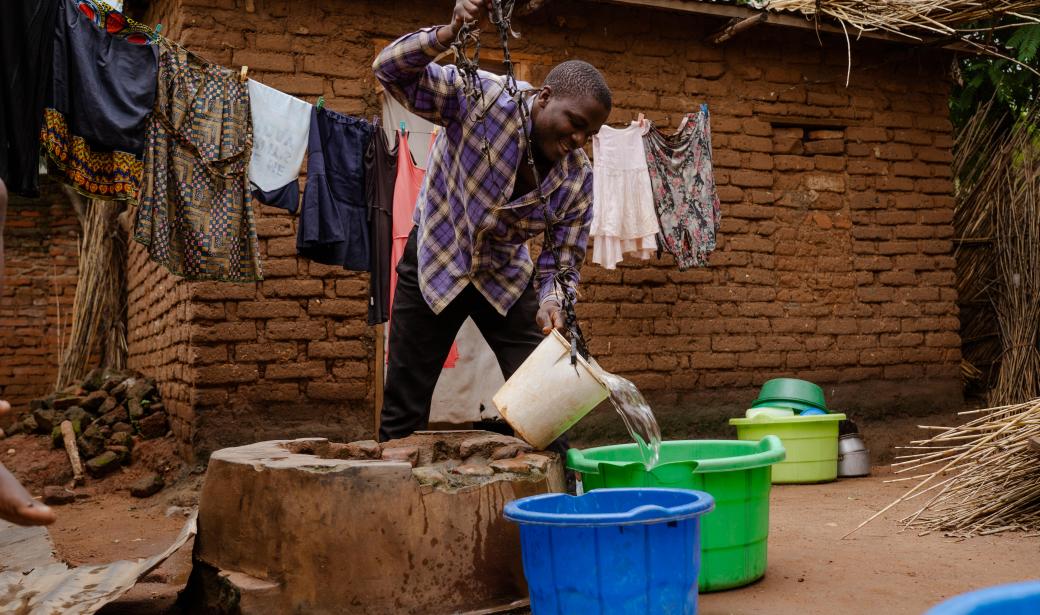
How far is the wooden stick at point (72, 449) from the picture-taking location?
5.24 m

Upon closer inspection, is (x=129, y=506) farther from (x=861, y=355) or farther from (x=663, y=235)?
(x=861, y=355)

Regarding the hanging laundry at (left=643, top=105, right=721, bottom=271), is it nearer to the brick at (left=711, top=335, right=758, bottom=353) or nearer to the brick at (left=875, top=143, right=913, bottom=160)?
the brick at (left=711, top=335, right=758, bottom=353)

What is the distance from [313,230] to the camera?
430 cm

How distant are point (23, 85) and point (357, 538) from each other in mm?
2313

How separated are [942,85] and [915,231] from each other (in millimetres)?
1166

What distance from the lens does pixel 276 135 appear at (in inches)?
167

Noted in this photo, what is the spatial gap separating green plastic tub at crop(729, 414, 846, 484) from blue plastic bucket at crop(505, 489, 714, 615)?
279 cm

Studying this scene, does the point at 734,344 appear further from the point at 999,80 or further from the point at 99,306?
the point at 99,306

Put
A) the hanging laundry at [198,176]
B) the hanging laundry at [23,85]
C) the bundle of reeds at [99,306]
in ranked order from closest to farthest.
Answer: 1. the hanging laundry at [23,85]
2. the hanging laundry at [198,176]
3. the bundle of reeds at [99,306]

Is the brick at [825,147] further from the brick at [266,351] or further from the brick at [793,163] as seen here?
the brick at [266,351]

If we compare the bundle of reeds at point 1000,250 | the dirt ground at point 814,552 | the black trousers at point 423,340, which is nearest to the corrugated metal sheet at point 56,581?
the dirt ground at point 814,552

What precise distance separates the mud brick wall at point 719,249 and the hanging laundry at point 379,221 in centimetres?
50

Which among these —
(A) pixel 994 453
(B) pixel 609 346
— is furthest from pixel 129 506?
(A) pixel 994 453

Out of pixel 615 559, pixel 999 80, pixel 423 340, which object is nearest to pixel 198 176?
pixel 423 340
